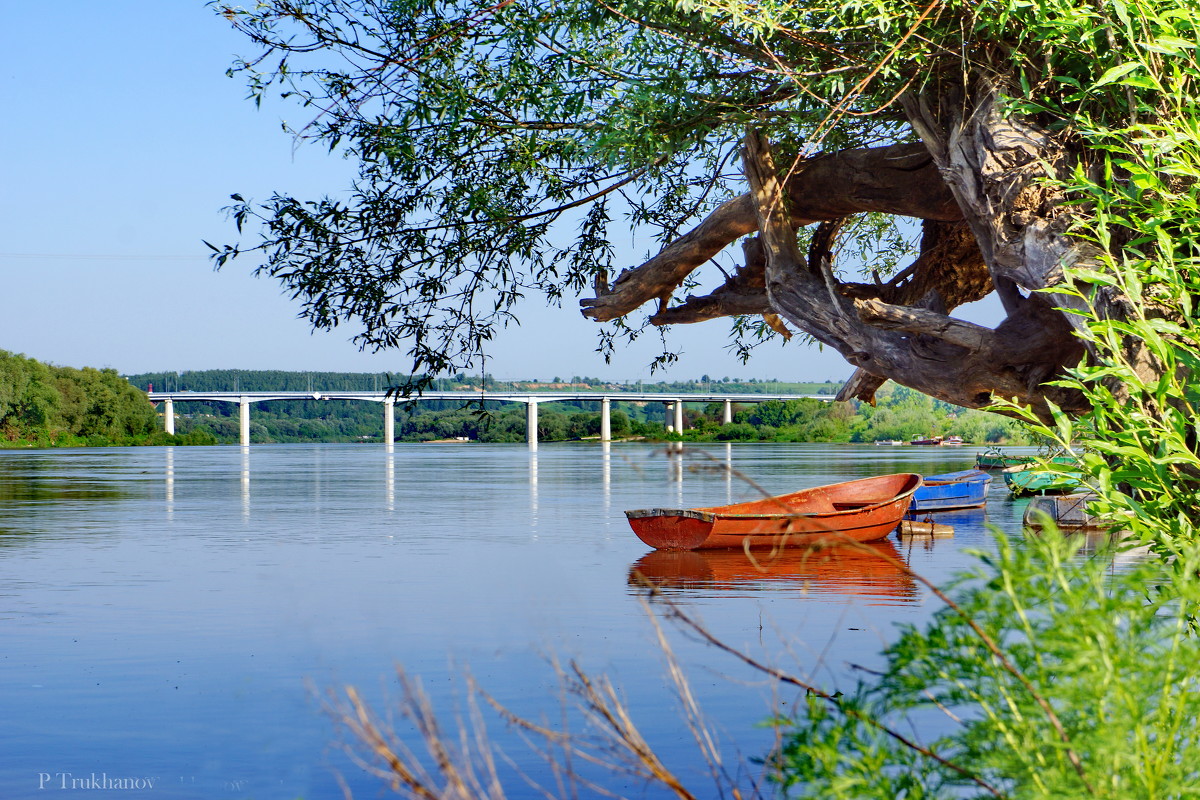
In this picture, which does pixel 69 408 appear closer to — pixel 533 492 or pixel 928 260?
pixel 533 492

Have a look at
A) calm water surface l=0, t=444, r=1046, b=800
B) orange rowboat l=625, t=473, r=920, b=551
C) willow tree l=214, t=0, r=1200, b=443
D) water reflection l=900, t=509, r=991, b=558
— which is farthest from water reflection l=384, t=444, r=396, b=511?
willow tree l=214, t=0, r=1200, b=443

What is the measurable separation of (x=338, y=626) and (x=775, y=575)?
7.95 meters

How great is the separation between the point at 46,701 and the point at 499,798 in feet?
31.6

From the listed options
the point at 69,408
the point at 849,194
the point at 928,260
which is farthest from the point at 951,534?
the point at 69,408

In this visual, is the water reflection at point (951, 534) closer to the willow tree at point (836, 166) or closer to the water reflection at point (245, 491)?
the willow tree at point (836, 166)

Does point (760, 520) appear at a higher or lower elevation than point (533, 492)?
higher

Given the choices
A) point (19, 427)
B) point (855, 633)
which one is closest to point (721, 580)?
point (855, 633)

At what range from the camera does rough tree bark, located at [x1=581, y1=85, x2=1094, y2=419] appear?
4.94 metres

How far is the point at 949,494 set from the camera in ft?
106

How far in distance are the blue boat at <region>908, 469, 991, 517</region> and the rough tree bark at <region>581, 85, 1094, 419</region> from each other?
2500 centimetres

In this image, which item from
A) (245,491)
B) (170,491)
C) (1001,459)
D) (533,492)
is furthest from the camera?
(245,491)

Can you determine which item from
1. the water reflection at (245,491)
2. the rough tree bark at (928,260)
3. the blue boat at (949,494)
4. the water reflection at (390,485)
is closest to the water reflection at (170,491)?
the water reflection at (245,491)

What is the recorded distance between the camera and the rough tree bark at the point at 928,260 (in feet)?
16.2

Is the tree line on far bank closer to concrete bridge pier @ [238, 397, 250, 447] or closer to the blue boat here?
concrete bridge pier @ [238, 397, 250, 447]
